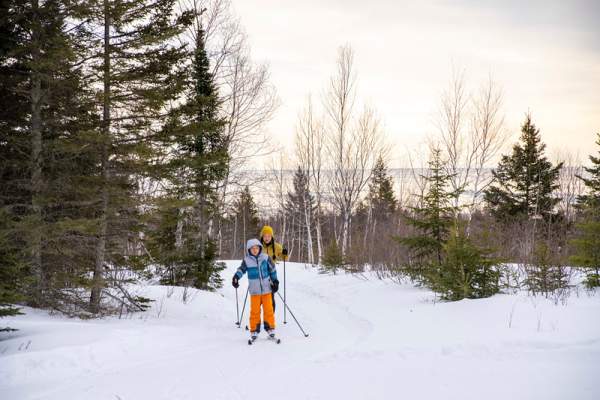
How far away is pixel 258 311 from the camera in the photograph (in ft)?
26.1

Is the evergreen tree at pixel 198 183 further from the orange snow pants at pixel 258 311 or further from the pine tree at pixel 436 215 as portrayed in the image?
the pine tree at pixel 436 215

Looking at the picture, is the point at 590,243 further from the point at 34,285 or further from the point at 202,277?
the point at 34,285

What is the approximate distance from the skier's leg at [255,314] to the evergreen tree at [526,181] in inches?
928

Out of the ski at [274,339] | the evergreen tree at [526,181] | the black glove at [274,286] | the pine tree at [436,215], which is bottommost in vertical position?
the ski at [274,339]

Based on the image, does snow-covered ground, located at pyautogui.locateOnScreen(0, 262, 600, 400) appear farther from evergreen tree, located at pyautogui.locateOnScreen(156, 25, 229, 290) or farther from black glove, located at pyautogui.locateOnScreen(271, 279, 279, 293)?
evergreen tree, located at pyautogui.locateOnScreen(156, 25, 229, 290)

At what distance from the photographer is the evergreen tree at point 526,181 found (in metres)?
27.0

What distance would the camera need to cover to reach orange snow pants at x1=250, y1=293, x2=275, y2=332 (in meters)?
7.73

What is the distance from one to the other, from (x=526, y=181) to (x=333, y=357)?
26.5 metres

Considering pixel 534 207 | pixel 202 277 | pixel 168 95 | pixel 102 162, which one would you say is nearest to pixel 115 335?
pixel 102 162

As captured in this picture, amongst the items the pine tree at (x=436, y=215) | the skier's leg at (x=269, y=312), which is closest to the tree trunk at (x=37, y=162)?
the skier's leg at (x=269, y=312)

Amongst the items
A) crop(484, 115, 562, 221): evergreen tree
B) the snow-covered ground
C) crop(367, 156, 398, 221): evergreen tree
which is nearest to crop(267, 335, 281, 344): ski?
the snow-covered ground

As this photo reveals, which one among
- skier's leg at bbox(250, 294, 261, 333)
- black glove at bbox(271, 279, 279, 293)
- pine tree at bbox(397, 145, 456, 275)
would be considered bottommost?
skier's leg at bbox(250, 294, 261, 333)

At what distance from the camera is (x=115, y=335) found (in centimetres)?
697

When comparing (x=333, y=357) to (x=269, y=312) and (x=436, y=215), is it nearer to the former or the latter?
(x=269, y=312)
